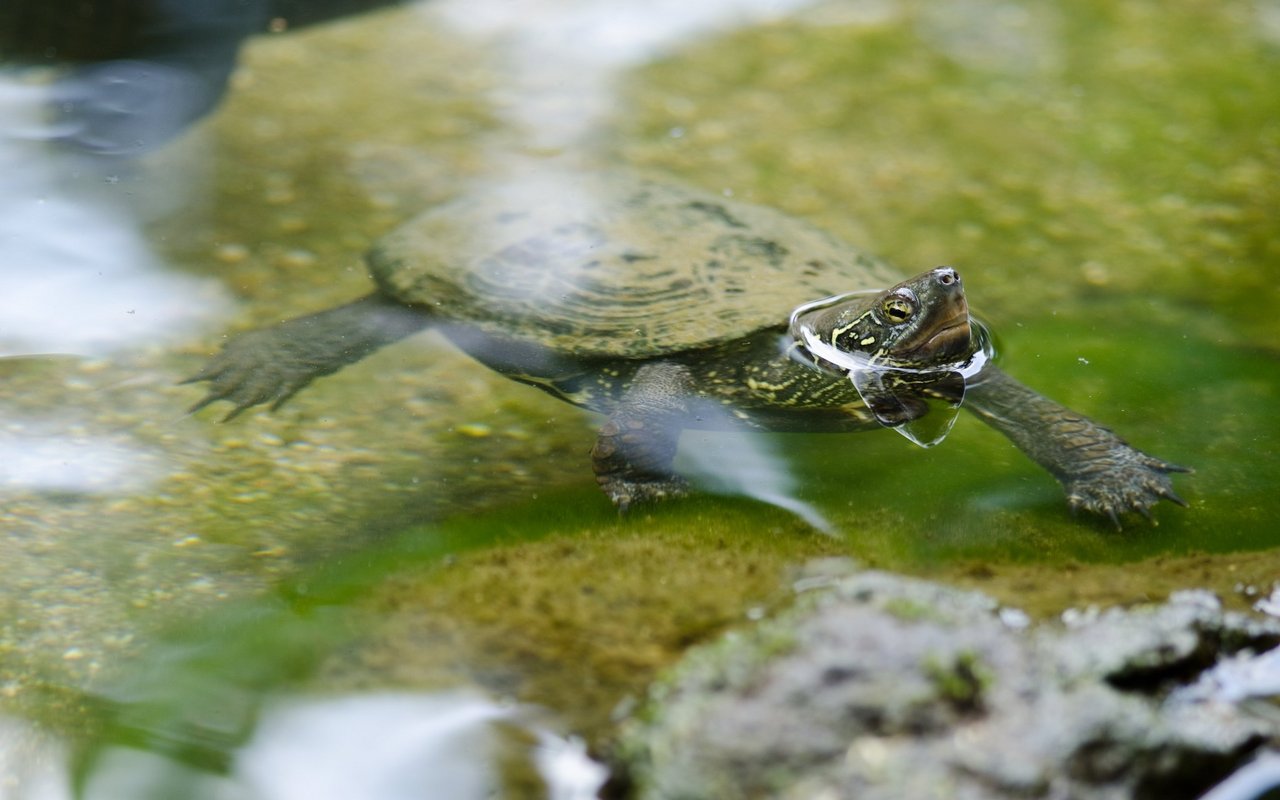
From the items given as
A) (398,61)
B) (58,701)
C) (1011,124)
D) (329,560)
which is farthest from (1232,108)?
(58,701)

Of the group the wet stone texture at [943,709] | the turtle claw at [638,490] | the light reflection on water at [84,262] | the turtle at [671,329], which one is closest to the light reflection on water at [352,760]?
the wet stone texture at [943,709]

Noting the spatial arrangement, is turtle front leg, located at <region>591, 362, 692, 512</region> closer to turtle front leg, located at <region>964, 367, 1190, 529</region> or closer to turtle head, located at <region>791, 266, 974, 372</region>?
turtle head, located at <region>791, 266, 974, 372</region>

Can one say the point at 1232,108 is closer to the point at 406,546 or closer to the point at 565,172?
the point at 565,172

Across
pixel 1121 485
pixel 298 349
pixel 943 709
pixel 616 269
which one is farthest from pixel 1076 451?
pixel 298 349

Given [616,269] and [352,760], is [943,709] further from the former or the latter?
[616,269]

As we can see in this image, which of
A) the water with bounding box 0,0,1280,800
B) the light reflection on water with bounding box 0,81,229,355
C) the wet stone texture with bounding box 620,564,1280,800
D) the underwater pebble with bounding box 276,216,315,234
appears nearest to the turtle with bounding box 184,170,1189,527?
the water with bounding box 0,0,1280,800

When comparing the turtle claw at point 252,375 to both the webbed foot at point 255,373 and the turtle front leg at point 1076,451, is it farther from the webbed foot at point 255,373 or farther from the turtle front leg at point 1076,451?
the turtle front leg at point 1076,451

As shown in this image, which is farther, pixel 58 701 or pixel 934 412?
pixel 934 412
